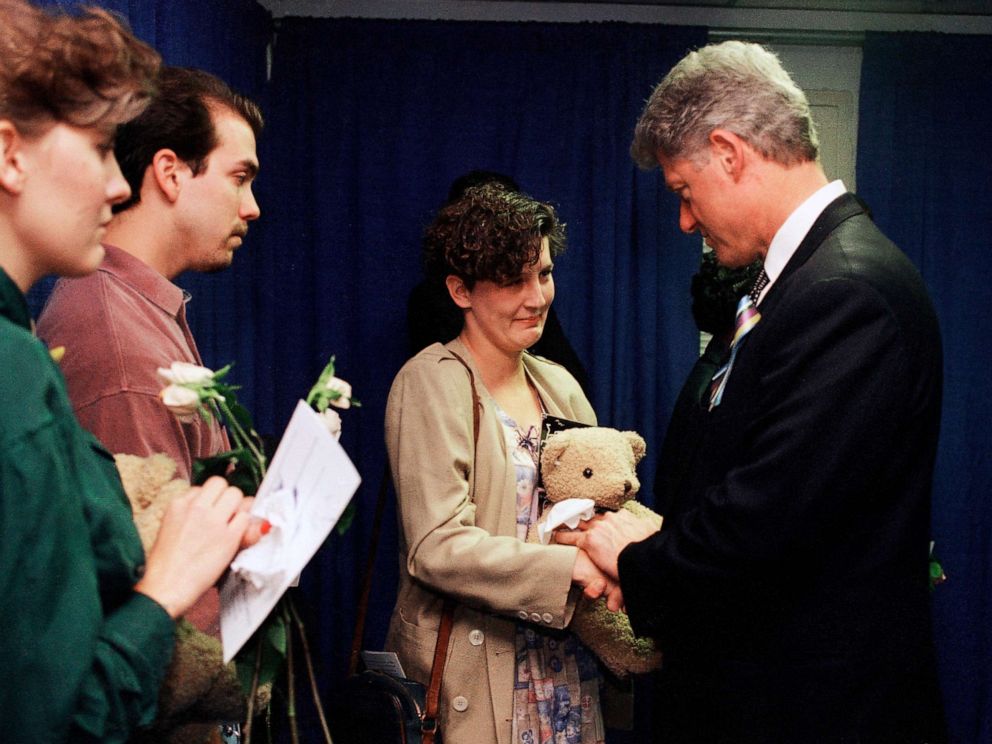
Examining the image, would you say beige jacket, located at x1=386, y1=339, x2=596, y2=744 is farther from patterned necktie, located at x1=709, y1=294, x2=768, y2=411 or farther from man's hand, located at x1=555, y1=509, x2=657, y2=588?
patterned necktie, located at x1=709, y1=294, x2=768, y2=411

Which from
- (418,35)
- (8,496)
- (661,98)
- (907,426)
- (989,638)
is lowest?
(989,638)

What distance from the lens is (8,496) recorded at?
33.6 inches

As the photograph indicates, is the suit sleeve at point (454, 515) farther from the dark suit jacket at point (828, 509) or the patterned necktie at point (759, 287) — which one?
the patterned necktie at point (759, 287)

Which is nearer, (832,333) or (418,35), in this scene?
(832,333)

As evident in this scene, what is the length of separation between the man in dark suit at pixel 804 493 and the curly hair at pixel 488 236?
0.52 metres

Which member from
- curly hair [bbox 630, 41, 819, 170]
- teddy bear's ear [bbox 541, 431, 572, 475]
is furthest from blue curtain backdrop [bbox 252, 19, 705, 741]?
curly hair [bbox 630, 41, 819, 170]

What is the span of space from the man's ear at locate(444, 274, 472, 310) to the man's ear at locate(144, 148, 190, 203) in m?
0.70

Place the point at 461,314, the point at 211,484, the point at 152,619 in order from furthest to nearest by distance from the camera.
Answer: the point at 461,314 → the point at 211,484 → the point at 152,619

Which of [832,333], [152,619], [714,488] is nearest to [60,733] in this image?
[152,619]

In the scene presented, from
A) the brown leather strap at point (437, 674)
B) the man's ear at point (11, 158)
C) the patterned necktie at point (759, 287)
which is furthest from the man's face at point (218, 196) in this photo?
the patterned necktie at point (759, 287)

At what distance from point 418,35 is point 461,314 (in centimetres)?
133

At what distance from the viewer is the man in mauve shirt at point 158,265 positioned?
1.43 meters

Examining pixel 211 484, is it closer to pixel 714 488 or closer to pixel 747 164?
pixel 714 488

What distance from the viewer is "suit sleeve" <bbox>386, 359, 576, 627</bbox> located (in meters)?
1.94
